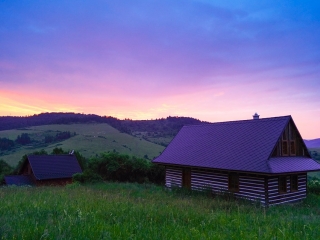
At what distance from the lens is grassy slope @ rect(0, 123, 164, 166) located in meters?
76.9

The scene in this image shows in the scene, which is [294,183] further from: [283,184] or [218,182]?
[218,182]

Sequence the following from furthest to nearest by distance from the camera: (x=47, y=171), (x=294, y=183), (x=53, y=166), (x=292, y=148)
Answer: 1. (x=53, y=166)
2. (x=47, y=171)
3. (x=292, y=148)
4. (x=294, y=183)

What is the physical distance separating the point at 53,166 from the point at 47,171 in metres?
1.34

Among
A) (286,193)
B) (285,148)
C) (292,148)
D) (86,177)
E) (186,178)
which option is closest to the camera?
(286,193)

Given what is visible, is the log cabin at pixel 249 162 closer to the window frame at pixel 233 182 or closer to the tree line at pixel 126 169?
the window frame at pixel 233 182

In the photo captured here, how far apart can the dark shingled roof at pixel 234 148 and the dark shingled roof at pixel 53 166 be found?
17794 millimetres

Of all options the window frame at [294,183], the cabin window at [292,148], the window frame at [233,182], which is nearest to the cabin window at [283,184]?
the window frame at [294,183]

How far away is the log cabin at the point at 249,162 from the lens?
1817cm

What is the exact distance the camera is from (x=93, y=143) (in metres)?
87.8

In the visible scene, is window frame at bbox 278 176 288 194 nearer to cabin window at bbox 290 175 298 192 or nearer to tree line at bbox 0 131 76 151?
cabin window at bbox 290 175 298 192

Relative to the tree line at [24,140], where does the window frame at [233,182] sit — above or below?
below

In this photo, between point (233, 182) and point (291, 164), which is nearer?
point (291, 164)

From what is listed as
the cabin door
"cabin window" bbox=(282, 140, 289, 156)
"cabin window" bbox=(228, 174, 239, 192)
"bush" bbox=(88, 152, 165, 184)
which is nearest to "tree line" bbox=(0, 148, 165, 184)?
"bush" bbox=(88, 152, 165, 184)

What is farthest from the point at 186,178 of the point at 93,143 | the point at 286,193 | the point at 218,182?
the point at 93,143
